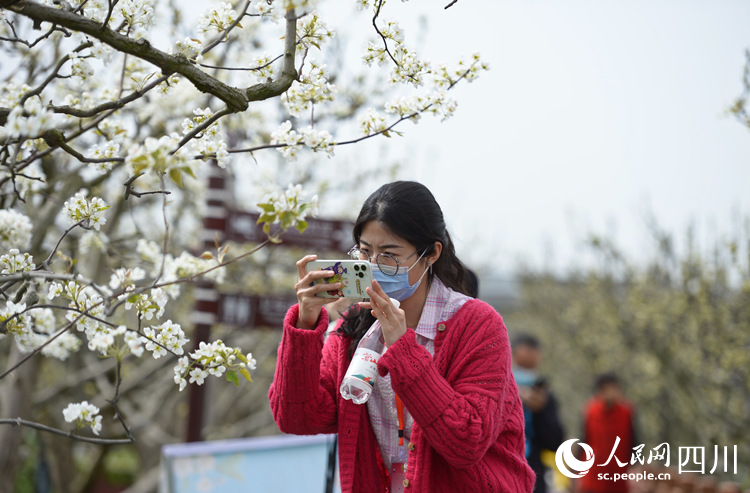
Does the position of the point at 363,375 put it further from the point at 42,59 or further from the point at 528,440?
the point at 42,59

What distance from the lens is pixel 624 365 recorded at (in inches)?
428

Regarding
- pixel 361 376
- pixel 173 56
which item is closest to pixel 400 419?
pixel 361 376

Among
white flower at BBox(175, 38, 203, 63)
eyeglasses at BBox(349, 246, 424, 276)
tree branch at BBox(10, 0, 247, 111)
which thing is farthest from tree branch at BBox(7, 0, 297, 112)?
eyeglasses at BBox(349, 246, 424, 276)

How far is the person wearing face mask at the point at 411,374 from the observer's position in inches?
66.1

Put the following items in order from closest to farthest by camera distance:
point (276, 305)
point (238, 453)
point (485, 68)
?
point (485, 68), point (238, 453), point (276, 305)

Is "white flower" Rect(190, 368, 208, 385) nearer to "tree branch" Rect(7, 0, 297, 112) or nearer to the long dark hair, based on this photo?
the long dark hair

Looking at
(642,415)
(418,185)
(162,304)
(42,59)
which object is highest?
(42,59)

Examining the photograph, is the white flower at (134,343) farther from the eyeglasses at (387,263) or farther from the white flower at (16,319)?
the eyeglasses at (387,263)

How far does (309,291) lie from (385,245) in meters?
0.26

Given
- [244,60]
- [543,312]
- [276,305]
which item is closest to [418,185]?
[276,305]

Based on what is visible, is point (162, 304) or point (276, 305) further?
point (276, 305)

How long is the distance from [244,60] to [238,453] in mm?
3396

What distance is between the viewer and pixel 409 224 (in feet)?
6.27

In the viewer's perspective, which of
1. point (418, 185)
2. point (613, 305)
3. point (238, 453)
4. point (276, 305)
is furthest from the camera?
point (613, 305)
